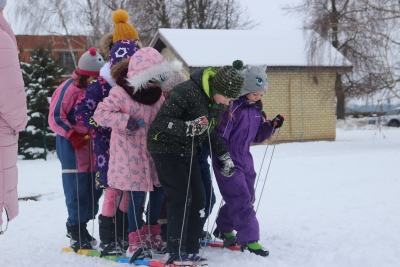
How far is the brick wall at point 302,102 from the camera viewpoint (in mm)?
18062

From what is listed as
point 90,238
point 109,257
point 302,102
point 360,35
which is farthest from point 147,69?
point 302,102

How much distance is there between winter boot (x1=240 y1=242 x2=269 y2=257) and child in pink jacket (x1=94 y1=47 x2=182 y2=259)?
86 cm

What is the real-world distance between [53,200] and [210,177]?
168 inches

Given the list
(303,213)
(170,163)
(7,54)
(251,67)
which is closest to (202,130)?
(170,163)

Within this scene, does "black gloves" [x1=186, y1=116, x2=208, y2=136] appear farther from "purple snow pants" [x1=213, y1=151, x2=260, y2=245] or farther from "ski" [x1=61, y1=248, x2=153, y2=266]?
"ski" [x1=61, y1=248, x2=153, y2=266]

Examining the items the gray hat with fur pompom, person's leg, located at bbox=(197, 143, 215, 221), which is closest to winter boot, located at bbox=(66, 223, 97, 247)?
person's leg, located at bbox=(197, 143, 215, 221)

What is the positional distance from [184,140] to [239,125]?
27.8 inches

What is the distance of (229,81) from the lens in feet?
12.4

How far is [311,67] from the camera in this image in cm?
1727

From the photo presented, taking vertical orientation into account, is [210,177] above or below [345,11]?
below

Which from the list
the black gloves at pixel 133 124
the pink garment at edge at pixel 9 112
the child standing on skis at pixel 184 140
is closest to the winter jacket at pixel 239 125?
the child standing on skis at pixel 184 140

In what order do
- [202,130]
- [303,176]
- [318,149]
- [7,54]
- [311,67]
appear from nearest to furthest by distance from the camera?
[7,54] → [202,130] → [303,176] → [318,149] → [311,67]

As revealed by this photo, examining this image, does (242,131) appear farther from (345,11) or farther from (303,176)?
(345,11)

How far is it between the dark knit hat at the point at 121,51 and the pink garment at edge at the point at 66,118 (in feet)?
1.70
